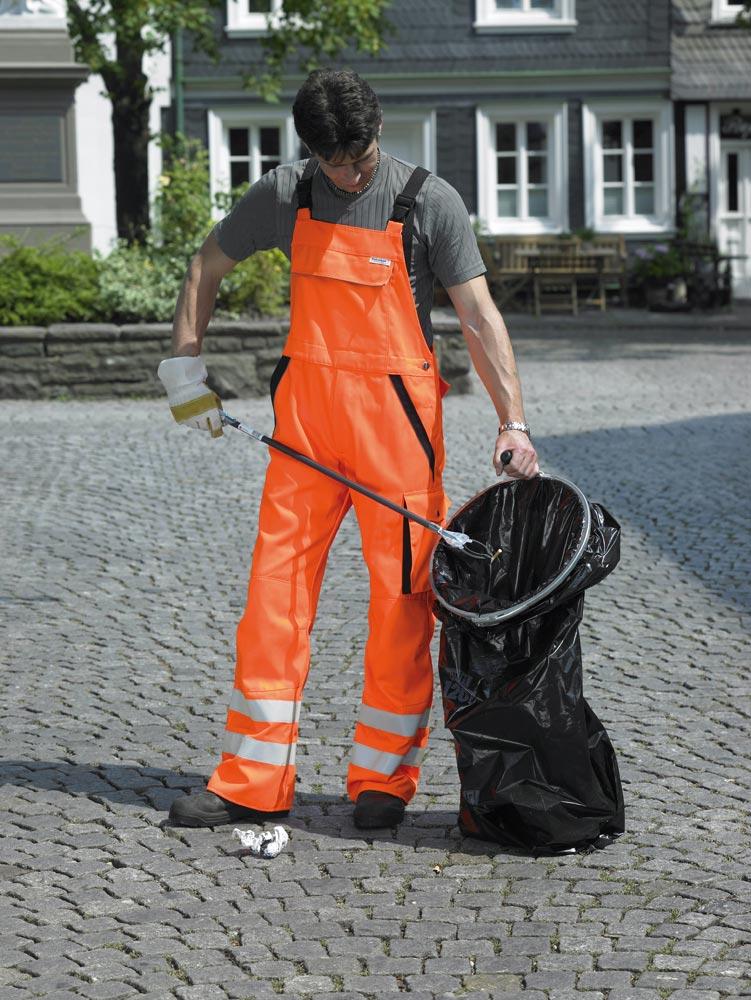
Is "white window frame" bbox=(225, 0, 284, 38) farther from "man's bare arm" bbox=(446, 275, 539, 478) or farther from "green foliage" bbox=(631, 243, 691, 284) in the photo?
"man's bare arm" bbox=(446, 275, 539, 478)

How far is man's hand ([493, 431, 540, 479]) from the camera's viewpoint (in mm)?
4297

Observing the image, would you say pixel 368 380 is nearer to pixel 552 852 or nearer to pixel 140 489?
pixel 552 852

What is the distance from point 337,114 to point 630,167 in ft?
79.1

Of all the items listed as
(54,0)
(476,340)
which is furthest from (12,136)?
(476,340)

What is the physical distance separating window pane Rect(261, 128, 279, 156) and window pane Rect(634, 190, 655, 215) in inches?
226

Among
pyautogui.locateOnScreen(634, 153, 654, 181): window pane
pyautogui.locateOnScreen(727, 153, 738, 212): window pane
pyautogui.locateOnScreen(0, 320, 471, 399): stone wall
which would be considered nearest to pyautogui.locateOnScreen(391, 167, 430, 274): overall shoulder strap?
pyautogui.locateOnScreen(0, 320, 471, 399): stone wall

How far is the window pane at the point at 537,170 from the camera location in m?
27.5

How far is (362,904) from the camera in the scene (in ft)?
12.8

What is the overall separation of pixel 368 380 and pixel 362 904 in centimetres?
126

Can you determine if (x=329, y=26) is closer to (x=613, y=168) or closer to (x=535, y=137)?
(x=535, y=137)

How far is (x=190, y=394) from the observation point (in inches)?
177

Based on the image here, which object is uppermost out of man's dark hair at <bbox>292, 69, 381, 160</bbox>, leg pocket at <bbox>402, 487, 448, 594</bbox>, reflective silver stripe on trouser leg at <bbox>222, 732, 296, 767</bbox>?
man's dark hair at <bbox>292, 69, 381, 160</bbox>

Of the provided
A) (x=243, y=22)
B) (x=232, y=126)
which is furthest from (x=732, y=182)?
(x=243, y=22)

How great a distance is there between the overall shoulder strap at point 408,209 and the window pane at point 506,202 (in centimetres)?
2356
